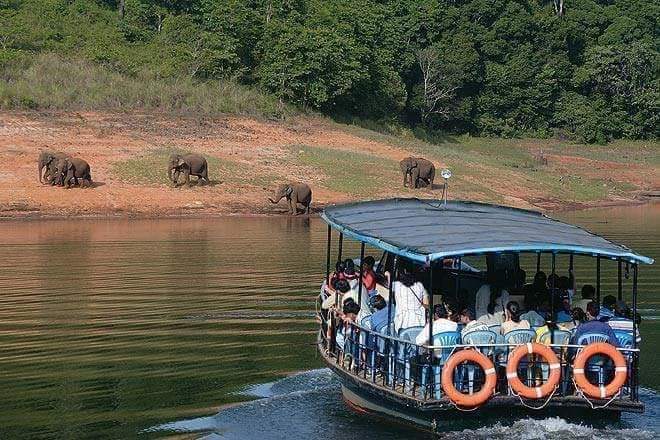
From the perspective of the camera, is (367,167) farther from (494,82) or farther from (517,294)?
(517,294)

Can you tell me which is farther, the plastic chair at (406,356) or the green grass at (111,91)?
the green grass at (111,91)

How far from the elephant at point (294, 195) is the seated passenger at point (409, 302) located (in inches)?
1086

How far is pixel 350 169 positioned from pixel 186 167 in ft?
25.8

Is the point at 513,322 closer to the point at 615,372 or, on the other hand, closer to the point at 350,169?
the point at 615,372

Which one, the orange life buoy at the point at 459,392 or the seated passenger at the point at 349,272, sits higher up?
the seated passenger at the point at 349,272

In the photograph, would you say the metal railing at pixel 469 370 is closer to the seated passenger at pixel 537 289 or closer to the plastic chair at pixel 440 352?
the plastic chair at pixel 440 352

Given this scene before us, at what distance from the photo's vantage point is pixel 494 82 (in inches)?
2923

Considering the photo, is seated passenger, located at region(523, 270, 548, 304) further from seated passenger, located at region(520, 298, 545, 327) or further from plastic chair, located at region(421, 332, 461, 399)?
plastic chair, located at region(421, 332, 461, 399)

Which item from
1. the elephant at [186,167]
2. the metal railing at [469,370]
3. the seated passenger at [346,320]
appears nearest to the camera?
the metal railing at [469,370]

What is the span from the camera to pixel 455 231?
600 inches

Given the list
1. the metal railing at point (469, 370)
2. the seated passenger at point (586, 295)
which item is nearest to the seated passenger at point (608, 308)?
the seated passenger at point (586, 295)

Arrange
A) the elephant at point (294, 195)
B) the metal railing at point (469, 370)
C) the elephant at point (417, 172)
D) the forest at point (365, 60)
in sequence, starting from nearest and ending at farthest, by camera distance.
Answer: the metal railing at point (469, 370)
the elephant at point (294, 195)
the elephant at point (417, 172)
the forest at point (365, 60)

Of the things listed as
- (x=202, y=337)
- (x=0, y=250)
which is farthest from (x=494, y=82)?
(x=202, y=337)

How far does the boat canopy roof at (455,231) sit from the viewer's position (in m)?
14.0
